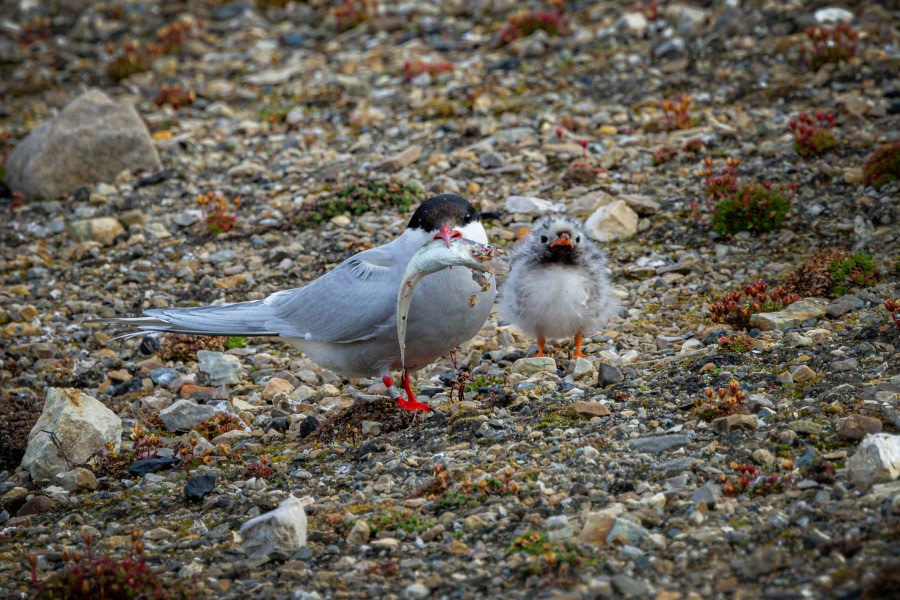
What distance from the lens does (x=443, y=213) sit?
6.47 meters

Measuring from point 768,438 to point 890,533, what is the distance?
43.8 inches

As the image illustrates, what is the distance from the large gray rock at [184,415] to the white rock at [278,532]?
7.07 ft

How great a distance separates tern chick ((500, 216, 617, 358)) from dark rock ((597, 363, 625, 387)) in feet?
2.67

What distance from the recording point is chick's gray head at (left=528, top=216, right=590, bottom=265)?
292 inches

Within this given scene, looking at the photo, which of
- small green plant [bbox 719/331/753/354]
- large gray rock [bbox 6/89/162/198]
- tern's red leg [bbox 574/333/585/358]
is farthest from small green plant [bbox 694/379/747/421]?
large gray rock [bbox 6/89/162/198]

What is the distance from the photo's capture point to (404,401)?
6535 millimetres

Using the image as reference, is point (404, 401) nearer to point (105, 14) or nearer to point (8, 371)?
point (8, 371)

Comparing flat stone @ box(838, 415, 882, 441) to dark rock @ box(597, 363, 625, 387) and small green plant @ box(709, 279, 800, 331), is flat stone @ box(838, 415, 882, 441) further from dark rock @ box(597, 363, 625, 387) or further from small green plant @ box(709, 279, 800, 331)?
small green plant @ box(709, 279, 800, 331)

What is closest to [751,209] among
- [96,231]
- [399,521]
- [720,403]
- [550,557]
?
[720,403]

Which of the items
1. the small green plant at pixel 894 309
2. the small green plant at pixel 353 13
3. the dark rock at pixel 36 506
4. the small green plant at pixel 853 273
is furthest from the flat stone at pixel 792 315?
the small green plant at pixel 353 13

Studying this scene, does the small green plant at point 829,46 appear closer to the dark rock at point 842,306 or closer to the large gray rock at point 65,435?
the dark rock at point 842,306

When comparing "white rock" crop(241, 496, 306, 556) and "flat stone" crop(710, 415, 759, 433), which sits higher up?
"flat stone" crop(710, 415, 759, 433)

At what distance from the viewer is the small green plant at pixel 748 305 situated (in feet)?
23.4

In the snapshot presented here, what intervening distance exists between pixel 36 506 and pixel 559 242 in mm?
3889
